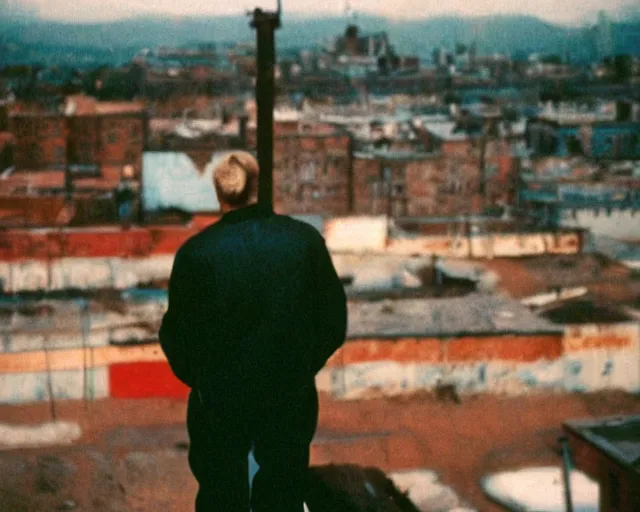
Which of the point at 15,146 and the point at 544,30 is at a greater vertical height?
the point at 544,30

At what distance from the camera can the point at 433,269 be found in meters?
4.64

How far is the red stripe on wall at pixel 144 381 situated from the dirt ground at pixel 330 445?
5 cm

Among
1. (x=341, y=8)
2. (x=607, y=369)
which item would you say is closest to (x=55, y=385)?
(x=341, y=8)

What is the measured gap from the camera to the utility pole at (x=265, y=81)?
323cm

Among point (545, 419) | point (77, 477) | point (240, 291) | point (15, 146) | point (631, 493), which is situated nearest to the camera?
point (240, 291)

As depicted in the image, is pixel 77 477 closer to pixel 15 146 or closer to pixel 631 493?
pixel 631 493

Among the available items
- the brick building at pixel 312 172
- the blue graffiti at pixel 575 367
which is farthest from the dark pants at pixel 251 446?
the brick building at pixel 312 172

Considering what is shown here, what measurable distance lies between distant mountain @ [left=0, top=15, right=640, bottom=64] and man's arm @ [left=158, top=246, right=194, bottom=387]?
7.83ft

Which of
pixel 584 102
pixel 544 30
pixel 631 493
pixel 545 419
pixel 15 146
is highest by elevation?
pixel 544 30

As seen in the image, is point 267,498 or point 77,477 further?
point 77,477

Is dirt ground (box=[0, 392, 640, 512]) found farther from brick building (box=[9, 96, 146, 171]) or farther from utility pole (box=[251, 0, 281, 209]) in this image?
brick building (box=[9, 96, 146, 171])

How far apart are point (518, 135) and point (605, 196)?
57 centimetres

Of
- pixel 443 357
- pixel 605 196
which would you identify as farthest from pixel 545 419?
pixel 605 196

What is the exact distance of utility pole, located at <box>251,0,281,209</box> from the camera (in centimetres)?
323
